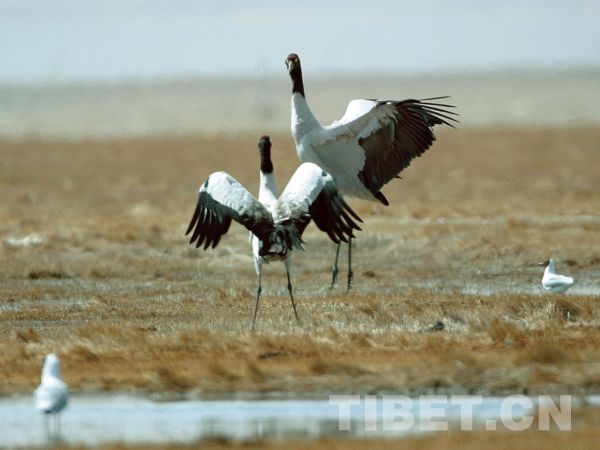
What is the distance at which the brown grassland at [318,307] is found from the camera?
35.3 ft

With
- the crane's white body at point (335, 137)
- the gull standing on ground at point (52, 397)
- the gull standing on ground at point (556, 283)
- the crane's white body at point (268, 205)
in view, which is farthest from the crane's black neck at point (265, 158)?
the gull standing on ground at point (52, 397)

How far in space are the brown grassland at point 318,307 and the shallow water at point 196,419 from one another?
31cm

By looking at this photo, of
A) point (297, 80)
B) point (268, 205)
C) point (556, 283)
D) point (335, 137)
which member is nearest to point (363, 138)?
point (335, 137)

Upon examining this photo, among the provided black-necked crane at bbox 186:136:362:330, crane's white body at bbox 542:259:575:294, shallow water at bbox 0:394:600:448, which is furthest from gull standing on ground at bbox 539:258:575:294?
shallow water at bbox 0:394:600:448

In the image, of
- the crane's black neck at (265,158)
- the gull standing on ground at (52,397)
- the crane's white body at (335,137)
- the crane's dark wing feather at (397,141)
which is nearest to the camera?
the gull standing on ground at (52,397)

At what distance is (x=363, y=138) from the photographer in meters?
16.3

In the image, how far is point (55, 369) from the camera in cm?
971

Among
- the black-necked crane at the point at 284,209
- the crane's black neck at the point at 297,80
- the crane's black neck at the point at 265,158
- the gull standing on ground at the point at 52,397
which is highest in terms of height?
the crane's black neck at the point at 297,80

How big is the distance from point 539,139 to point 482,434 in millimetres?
53610

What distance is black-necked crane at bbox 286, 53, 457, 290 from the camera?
16.1m

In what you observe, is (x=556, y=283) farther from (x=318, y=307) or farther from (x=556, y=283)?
(x=318, y=307)

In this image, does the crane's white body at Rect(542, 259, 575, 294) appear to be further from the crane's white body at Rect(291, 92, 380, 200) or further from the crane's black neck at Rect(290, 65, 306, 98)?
the crane's black neck at Rect(290, 65, 306, 98)

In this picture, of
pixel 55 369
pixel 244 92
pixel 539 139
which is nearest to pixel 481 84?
pixel 244 92

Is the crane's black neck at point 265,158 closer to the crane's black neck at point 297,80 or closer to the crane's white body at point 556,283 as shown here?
the crane's black neck at point 297,80
